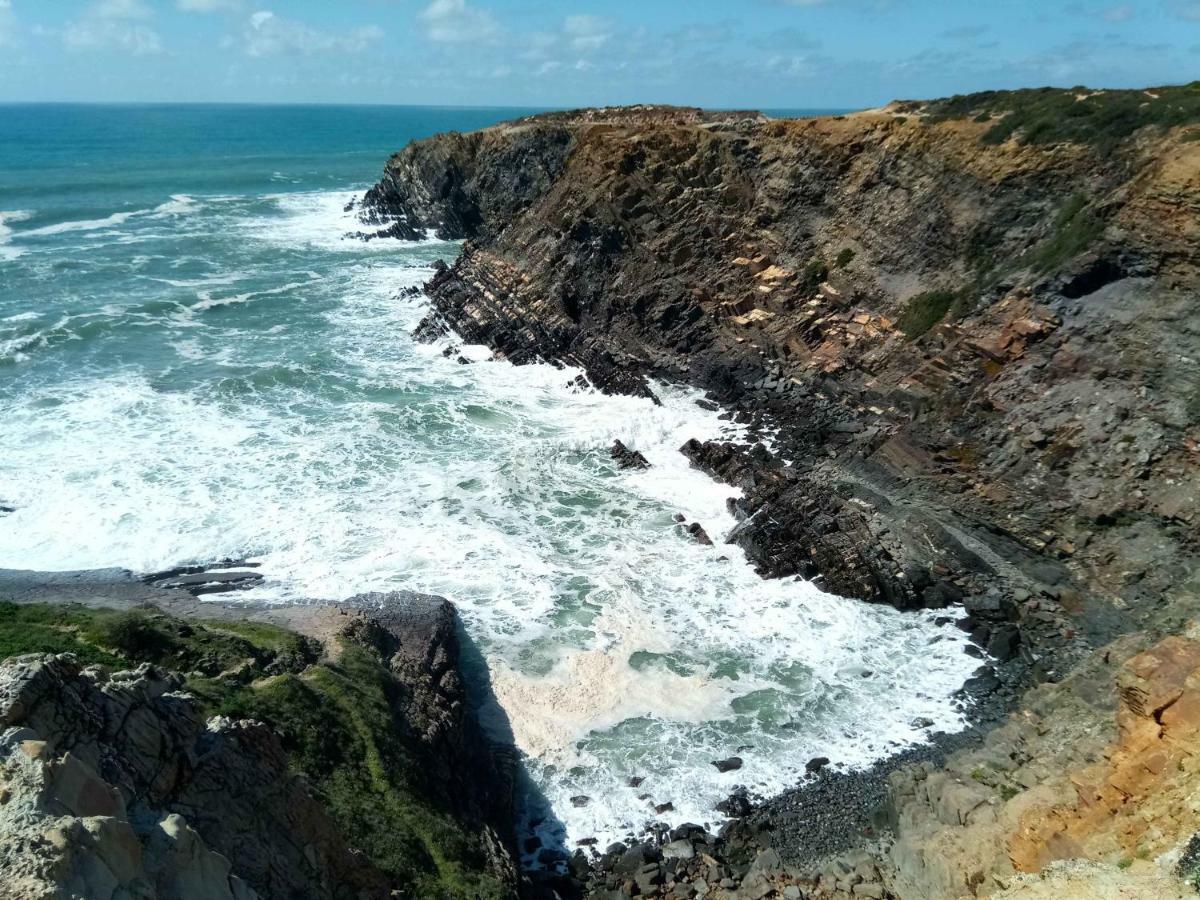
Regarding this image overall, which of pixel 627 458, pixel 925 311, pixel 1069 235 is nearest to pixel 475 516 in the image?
pixel 627 458

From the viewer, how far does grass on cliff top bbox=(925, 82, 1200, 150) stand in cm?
3064

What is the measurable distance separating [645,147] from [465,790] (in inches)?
1473

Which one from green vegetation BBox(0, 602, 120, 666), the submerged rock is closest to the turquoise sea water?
the submerged rock

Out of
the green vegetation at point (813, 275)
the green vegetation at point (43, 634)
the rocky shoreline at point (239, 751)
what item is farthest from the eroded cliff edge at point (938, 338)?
the green vegetation at point (43, 634)

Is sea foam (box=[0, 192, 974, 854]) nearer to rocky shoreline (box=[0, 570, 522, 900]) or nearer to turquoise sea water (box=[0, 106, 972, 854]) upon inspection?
turquoise sea water (box=[0, 106, 972, 854])

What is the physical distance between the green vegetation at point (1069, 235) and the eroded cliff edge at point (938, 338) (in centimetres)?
14

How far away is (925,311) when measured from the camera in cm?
3328

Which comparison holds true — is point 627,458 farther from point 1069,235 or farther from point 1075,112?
point 1075,112

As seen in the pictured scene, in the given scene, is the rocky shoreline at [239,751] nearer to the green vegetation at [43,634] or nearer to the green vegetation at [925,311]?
the green vegetation at [43,634]

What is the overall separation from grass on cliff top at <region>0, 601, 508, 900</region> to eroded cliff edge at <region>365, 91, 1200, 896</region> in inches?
312

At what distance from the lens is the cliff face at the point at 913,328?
24188 millimetres

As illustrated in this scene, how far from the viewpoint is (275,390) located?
3925 centimetres

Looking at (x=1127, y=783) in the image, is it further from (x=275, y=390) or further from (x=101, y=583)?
(x=275, y=390)

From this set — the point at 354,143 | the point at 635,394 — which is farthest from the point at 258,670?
the point at 354,143
